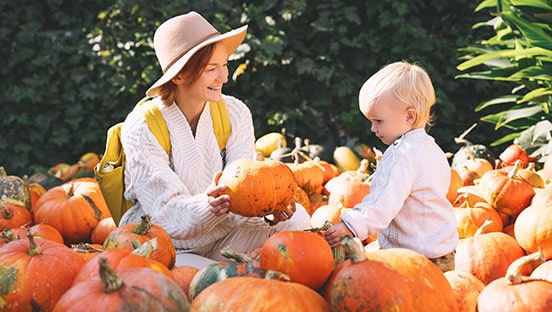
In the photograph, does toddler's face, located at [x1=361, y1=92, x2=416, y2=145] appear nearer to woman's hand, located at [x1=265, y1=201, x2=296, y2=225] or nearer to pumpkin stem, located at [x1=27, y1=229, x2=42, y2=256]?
woman's hand, located at [x1=265, y1=201, x2=296, y2=225]

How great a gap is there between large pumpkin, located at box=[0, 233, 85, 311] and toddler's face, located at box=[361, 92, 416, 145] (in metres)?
1.26

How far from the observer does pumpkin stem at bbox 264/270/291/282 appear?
1.69 metres

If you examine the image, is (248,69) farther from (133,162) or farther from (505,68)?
(133,162)

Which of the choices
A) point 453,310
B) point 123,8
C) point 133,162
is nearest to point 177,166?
point 133,162

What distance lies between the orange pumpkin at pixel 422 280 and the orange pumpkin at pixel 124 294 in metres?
0.59

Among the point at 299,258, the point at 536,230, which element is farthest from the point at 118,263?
the point at 536,230

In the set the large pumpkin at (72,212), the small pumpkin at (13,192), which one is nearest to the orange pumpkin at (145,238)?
the large pumpkin at (72,212)

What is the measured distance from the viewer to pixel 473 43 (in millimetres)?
5758

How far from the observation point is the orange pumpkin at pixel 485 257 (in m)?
2.67

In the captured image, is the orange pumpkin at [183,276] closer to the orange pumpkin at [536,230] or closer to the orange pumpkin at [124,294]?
the orange pumpkin at [124,294]

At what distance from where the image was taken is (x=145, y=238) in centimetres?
222

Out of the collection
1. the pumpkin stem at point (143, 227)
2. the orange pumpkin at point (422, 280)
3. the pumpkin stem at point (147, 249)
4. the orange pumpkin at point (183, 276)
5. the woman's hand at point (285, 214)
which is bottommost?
the woman's hand at point (285, 214)

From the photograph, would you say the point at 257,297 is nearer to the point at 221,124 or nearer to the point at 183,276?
the point at 183,276

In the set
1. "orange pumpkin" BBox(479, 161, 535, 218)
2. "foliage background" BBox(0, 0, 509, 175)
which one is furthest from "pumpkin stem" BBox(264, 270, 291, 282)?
"foliage background" BBox(0, 0, 509, 175)
